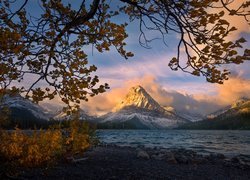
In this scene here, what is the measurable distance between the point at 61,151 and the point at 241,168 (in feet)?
45.5

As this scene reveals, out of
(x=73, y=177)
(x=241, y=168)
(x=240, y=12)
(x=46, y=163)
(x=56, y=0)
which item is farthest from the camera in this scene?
(x=241, y=168)

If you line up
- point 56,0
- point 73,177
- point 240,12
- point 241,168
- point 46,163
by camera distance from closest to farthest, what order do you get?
point 240,12, point 56,0, point 73,177, point 46,163, point 241,168

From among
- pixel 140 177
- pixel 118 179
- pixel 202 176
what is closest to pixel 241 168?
pixel 202 176

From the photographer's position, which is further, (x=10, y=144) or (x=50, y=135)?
(x=50, y=135)

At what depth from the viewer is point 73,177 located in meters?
13.5

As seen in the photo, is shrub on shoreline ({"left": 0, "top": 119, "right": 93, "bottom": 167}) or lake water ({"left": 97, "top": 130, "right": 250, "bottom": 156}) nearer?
shrub on shoreline ({"left": 0, "top": 119, "right": 93, "bottom": 167})

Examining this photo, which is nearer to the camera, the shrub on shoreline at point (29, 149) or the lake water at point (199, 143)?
the shrub on shoreline at point (29, 149)

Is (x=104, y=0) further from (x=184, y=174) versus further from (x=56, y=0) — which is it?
(x=184, y=174)

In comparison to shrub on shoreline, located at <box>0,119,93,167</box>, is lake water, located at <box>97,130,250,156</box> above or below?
below

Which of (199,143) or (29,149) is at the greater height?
(29,149)

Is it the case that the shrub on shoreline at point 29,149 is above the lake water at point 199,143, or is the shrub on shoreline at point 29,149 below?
above

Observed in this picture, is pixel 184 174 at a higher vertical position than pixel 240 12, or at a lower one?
lower

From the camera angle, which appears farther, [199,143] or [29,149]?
[199,143]

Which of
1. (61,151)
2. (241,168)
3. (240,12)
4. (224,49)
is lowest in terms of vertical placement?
(241,168)
